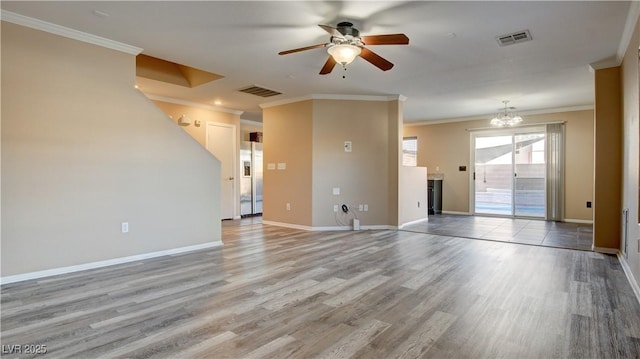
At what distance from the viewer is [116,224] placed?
12.5 feet

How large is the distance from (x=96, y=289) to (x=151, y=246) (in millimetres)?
1157

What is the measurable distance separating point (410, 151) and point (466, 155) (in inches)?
62.8

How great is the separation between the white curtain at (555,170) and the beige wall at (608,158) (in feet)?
11.5

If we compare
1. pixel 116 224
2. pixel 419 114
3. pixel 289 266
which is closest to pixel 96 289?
pixel 116 224

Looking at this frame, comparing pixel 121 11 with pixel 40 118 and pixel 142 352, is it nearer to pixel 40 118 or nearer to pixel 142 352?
pixel 40 118

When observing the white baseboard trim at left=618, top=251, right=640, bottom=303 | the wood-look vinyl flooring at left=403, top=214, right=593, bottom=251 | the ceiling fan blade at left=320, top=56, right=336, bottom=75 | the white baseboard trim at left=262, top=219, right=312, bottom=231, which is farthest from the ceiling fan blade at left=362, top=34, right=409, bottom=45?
the white baseboard trim at left=262, top=219, right=312, bottom=231

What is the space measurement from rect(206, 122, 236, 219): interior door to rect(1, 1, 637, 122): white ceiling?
1.49 metres

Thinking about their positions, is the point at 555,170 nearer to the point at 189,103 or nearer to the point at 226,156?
the point at 226,156

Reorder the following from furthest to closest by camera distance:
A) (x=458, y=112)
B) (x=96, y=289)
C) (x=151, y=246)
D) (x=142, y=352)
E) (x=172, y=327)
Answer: (x=458, y=112) < (x=151, y=246) < (x=96, y=289) < (x=172, y=327) < (x=142, y=352)

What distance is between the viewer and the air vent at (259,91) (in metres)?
5.78

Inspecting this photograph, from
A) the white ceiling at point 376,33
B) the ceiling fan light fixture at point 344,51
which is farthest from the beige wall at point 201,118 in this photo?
the ceiling fan light fixture at point 344,51

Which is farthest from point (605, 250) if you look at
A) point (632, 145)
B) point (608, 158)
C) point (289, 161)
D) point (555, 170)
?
point (289, 161)

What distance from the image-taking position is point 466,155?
28.7ft

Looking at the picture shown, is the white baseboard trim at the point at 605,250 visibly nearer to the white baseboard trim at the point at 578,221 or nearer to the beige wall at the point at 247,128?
the white baseboard trim at the point at 578,221
